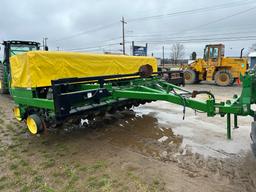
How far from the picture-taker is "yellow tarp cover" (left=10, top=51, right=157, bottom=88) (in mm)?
3893

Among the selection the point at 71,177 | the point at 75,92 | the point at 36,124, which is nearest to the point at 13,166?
the point at 36,124

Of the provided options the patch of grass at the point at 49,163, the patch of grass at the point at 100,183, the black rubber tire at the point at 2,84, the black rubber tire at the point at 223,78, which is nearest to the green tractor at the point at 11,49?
the black rubber tire at the point at 2,84

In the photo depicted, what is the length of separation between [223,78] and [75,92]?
12.0 m

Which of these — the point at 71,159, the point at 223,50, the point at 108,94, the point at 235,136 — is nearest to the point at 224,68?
the point at 223,50

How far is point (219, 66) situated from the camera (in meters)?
13.5

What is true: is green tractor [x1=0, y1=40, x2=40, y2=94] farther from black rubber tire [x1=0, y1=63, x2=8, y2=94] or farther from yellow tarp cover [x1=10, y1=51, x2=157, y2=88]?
yellow tarp cover [x1=10, y1=51, x2=157, y2=88]

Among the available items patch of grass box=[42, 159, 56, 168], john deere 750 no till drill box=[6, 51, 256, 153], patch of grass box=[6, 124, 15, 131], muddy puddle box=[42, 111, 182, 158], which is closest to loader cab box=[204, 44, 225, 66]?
muddy puddle box=[42, 111, 182, 158]

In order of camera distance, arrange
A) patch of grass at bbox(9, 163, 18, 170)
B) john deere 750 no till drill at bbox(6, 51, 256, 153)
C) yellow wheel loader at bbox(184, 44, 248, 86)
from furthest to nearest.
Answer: yellow wheel loader at bbox(184, 44, 248, 86) < patch of grass at bbox(9, 163, 18, 170) < john deere 750 no till drill at bbox(6, 51, 256, 153)

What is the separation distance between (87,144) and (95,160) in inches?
27.7

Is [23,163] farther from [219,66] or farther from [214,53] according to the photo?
[214,53]

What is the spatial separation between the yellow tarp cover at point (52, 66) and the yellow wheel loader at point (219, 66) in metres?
9.88

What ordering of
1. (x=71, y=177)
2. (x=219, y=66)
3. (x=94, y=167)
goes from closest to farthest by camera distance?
(x=71, y=177)
(x=94, y=167)
(x=219, y=66)

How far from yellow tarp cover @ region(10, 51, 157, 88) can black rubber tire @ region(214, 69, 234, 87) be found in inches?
388

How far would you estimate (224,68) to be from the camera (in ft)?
44.4
